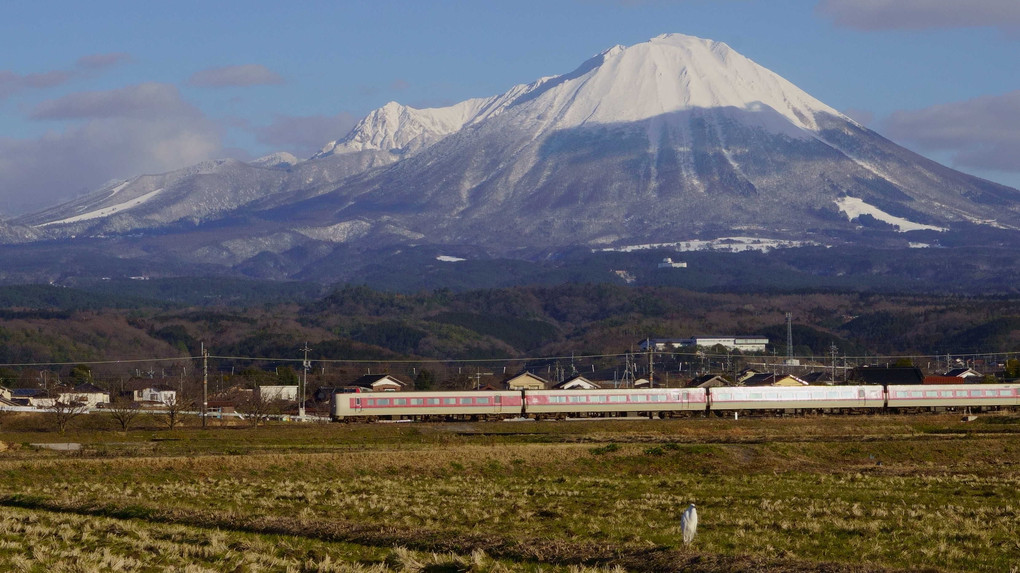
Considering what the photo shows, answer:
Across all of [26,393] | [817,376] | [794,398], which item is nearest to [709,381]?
[817,376]

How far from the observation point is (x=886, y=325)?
538ft

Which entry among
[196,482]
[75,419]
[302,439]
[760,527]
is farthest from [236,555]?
[75,419]

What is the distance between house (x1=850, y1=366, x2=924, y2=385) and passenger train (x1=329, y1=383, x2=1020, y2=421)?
18.8 meters

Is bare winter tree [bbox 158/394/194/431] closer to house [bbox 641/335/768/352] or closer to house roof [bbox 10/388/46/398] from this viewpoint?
house roof [bbox 10/388/46/398]

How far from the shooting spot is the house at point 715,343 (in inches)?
5413

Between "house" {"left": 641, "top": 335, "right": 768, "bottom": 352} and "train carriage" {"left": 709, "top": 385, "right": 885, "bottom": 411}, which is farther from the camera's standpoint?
"house" {"left": 641, "top": 335, "right": 768, "bottom": 352}

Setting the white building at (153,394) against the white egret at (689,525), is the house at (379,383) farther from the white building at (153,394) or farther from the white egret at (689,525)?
the white egret at (689,525)

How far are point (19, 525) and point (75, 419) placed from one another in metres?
43.9

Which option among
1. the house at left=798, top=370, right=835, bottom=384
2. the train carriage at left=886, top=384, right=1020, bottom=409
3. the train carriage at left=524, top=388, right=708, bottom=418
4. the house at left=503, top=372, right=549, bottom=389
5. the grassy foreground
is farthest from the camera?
the house at left=798, top=370, right=835, bottom=384

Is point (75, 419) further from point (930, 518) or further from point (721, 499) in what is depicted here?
point (930, 518)

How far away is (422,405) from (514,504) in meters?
40.2

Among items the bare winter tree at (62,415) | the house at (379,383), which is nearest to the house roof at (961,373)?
the house at (379,383)

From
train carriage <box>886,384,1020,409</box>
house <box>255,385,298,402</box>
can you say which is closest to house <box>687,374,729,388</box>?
train carriage <box>886,384,1020,409</box>

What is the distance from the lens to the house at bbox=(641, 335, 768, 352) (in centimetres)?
13750
